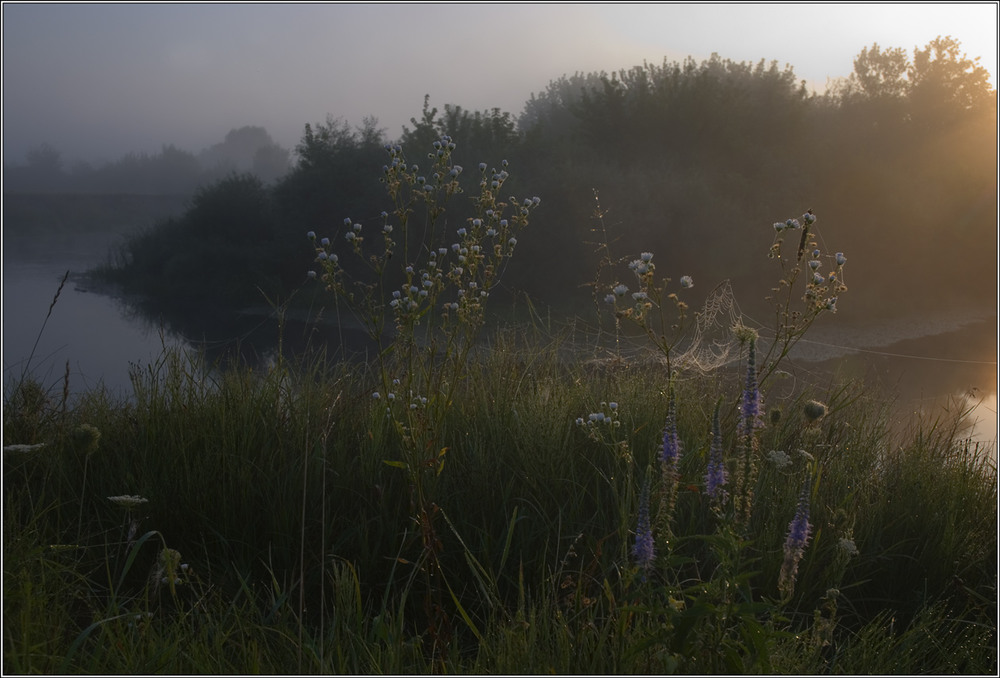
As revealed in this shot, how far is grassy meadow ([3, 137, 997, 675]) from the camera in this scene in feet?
5.84

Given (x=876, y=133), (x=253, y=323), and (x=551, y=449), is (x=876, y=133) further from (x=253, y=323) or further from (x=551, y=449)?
(x=551, y=449)

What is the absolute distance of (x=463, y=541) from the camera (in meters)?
2.51

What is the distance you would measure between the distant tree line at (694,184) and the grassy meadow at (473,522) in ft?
15.0

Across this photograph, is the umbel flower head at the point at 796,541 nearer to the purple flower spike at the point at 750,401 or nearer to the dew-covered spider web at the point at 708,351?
the purple flower spike at the point at 750,401

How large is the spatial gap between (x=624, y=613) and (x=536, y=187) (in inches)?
372

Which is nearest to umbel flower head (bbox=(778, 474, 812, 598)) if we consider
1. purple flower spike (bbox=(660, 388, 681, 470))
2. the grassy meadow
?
the grassy meadow

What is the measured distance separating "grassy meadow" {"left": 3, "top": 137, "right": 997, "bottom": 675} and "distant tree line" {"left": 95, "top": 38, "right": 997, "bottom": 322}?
459cm

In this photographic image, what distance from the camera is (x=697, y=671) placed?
1.69 m

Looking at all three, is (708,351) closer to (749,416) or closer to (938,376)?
(938,376)

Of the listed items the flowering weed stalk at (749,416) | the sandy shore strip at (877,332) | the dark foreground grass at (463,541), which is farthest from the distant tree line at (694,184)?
the flowering weed stalk at (749,416)

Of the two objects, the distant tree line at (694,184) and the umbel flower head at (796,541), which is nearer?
the umbel flower head at (796,541)

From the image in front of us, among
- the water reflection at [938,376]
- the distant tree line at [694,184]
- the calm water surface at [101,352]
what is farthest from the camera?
the distant tree line at [694,184]

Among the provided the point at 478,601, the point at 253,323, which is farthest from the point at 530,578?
the point at 253,323

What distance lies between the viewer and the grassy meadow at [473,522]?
1.78 metres
